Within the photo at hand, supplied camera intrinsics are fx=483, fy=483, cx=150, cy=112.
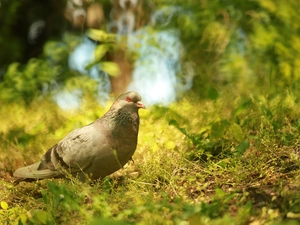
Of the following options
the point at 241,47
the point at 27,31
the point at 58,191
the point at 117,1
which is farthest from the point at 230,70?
the point at 27,31

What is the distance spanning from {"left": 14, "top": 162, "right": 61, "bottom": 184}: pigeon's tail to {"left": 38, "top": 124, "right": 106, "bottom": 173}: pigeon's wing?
38 millimetres

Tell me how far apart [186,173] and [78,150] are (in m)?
0.81

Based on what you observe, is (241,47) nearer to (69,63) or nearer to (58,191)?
(69,63)

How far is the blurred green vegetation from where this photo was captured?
8.92ft

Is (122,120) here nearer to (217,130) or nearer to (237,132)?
(217,130)

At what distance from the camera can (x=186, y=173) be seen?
11.8 ft

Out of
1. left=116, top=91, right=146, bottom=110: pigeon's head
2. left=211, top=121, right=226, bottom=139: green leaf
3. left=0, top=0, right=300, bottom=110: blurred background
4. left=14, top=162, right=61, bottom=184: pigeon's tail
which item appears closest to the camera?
left=116, top=91, right=146, bottom=110: pigeon's head

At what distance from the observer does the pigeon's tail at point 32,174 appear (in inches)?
144

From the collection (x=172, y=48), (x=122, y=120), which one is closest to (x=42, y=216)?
(x=122, y=120)

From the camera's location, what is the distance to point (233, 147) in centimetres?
372

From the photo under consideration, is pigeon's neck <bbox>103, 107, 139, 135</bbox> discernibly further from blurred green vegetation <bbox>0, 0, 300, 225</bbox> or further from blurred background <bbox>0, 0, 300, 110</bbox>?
blurred background <bbox>0, 0, 300, 110</bbox>

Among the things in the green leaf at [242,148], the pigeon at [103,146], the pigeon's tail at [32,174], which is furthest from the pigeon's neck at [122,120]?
the green leaf at [242,148]

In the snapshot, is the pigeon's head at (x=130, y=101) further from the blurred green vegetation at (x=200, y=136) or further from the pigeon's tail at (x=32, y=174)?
the pigeon's tail at (x=32, y=174)

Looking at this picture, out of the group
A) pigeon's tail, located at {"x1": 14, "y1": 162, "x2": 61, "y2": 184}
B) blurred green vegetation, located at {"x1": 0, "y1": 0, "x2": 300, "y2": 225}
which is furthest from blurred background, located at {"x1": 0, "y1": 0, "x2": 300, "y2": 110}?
pigeon's tail, located at {"x1": 14, "y1": 162, "x2": 61, "y2": 184}
